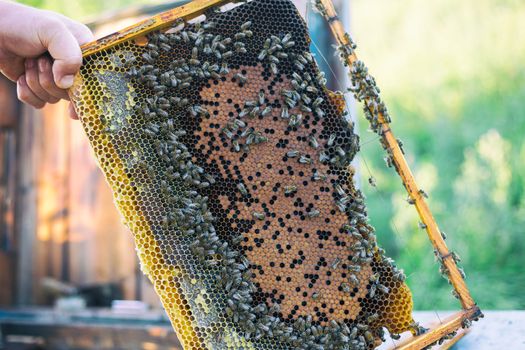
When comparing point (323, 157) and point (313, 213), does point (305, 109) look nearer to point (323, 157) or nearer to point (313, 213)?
point (323, 157)

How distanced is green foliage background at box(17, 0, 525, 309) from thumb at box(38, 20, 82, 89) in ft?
20.1

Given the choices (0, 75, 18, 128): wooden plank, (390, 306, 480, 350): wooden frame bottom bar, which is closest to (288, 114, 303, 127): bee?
(390, 306, 480, 350): wooden frame bottom bar

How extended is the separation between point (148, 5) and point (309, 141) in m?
5.93

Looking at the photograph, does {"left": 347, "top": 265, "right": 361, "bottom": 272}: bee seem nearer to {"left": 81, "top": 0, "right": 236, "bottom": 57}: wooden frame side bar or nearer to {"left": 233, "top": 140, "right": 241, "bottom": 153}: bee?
{"left": 233, "top": 140, "right": 241, "bottom": 153}: bee

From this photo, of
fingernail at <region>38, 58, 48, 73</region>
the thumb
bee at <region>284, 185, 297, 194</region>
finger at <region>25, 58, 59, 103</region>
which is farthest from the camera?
finger at <region>25, 58, 59, 103</region>

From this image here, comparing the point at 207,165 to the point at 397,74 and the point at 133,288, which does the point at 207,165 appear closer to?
the point at 133,288

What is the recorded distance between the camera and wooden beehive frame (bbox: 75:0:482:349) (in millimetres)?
2654

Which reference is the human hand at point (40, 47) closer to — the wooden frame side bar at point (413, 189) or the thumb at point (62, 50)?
the thumb at point (62, 50)

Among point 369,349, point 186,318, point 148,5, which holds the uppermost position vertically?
point 148,5

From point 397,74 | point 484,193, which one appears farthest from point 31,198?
point 397,74

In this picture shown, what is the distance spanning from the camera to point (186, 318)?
259cm

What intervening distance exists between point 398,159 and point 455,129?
40.5ft

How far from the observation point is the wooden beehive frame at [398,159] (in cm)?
265

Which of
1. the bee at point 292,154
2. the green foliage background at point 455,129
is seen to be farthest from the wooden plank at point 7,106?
the bee at point 292,154
